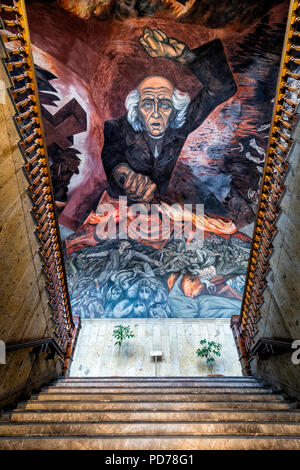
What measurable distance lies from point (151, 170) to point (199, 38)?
407 cm

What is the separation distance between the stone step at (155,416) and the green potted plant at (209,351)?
269 inches

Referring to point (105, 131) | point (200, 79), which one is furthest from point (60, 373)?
point (200, 79)

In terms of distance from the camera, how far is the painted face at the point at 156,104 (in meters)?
7.85

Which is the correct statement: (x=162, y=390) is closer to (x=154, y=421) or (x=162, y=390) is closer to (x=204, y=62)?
(x=154, y=421)

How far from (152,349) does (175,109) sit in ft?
27.0

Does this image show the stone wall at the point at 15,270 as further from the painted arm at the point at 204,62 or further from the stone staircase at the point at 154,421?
the painted arm at the point at 204,62

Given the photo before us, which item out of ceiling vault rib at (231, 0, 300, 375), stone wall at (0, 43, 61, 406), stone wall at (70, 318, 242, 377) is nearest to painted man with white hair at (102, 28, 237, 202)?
ceiling vault rib at (231, 0, 300, 375)

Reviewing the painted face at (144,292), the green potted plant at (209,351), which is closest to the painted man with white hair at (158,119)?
the painted face at (144,292)

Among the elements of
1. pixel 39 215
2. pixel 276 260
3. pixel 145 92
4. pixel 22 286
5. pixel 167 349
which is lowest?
pixel 167 349

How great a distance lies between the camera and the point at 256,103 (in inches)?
305

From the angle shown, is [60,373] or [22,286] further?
[60,373]

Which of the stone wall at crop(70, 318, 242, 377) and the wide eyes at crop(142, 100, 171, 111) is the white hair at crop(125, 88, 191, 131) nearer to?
the wide eyes at crop(142, 100, 171, 111)
